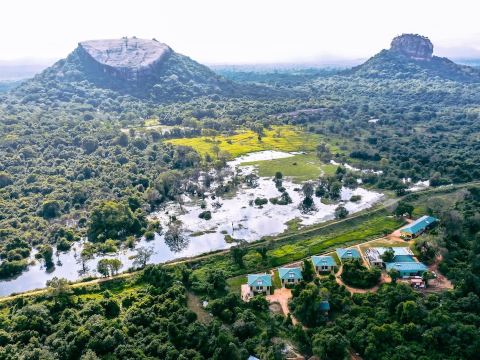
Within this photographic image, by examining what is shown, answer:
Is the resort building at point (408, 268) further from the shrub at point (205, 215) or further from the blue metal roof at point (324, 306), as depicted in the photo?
the shrub at point (205, 215)

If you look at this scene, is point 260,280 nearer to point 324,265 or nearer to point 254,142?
point 324,265

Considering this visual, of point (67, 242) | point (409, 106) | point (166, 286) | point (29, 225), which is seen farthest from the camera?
point (409, 106)

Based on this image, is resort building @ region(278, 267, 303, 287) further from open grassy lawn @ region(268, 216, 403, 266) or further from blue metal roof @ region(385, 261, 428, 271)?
blue metal roof @ region(385, 261, 428, 271)

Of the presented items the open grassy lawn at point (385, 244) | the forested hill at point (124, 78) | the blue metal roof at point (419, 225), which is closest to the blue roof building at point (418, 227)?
the blue metal roof at point (419, 225)

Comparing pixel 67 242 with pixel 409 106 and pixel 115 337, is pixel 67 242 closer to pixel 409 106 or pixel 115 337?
pixel 115 337

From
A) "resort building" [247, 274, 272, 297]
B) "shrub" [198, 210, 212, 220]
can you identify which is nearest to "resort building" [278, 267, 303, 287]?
"resort building" [247, 274, 272, 297]

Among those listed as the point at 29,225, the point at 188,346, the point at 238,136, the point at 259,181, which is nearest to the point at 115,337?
the point at 188,346
